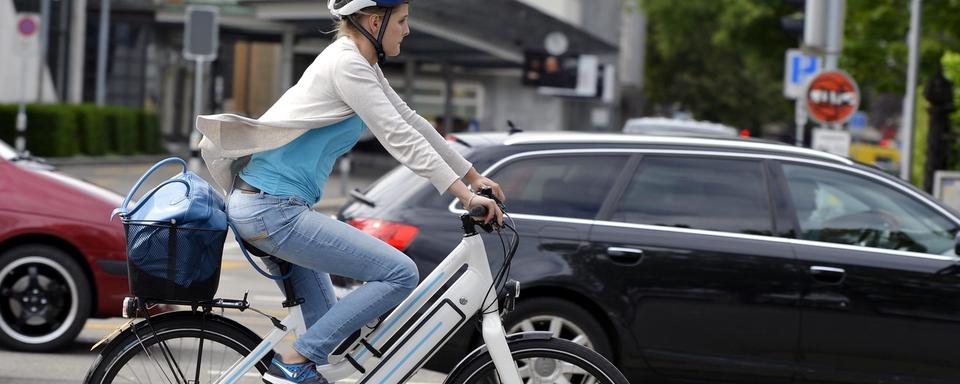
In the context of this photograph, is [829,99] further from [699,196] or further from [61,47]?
[61,47]

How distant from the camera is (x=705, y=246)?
677cm

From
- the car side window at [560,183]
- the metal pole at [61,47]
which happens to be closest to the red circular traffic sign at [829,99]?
the car side window at [560,183]

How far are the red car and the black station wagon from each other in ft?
5.64

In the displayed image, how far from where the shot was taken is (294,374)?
4.61 metres

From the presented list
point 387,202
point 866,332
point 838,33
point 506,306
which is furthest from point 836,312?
point 838,33

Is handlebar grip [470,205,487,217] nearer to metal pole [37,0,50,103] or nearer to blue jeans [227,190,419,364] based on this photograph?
blue jeans [227,190,419,364]

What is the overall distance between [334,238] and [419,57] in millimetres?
37743

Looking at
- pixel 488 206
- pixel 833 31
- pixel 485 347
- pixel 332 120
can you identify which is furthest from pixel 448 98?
pixel 488 206

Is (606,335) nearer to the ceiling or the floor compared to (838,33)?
nearer to the floor

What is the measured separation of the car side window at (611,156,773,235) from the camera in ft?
22.6

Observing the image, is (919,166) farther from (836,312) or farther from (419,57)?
(419,57)

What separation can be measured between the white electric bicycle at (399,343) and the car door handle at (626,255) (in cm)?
204

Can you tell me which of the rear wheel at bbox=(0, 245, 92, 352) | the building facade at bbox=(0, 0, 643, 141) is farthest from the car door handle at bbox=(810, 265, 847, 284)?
the building facade at bbox=(0, 0, 643, 141)

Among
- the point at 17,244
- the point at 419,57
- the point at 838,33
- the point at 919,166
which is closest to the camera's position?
the point at 17,244
